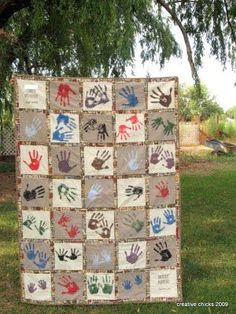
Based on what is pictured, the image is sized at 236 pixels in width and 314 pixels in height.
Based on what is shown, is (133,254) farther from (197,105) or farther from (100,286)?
(197,105)

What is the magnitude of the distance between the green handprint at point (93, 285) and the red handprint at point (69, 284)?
0.10 meters

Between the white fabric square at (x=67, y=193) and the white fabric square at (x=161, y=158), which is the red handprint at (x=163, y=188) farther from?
the white fabric square at (x=67, y=193)

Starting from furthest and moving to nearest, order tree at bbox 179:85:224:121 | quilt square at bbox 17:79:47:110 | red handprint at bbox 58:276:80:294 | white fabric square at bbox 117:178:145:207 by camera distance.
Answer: tree at bbox 179:85:224:121
red handprint at bbox 58:276:80:294
white fabric square at bbox 117:178:145:207
quilt square at bbox 17:79:47:110

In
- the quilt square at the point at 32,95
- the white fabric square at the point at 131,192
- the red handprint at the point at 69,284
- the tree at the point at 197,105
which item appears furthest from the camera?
the tree at the point at 197,105

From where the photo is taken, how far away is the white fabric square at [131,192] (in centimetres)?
408

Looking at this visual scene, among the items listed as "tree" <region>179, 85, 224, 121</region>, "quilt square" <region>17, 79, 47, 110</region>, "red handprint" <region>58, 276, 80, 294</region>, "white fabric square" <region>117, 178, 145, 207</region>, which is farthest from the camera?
"tree" <region>179, 85, 224, 121</region>

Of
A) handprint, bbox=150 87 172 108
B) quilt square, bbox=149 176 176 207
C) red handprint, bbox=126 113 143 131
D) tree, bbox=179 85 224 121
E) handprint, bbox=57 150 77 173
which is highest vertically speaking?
tree, bbox=179 85 224 121

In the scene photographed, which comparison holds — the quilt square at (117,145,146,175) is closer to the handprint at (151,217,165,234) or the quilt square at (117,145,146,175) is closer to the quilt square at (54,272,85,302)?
the handprint at (151,217,165,234)

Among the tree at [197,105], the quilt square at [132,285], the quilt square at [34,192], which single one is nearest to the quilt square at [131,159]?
the quilt square at [34,192]

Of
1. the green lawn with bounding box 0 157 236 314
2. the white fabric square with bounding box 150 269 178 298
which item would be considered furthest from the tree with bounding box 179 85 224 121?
the white fabric square with bounding box 150 269 178 298

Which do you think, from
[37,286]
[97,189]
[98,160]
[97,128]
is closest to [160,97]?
[97,128]

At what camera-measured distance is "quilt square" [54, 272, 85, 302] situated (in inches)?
165

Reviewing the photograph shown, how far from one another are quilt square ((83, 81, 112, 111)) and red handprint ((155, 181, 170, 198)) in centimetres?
72

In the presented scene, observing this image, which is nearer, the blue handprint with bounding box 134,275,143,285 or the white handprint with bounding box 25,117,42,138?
the white handprint with bounding box 25,117,42,138
